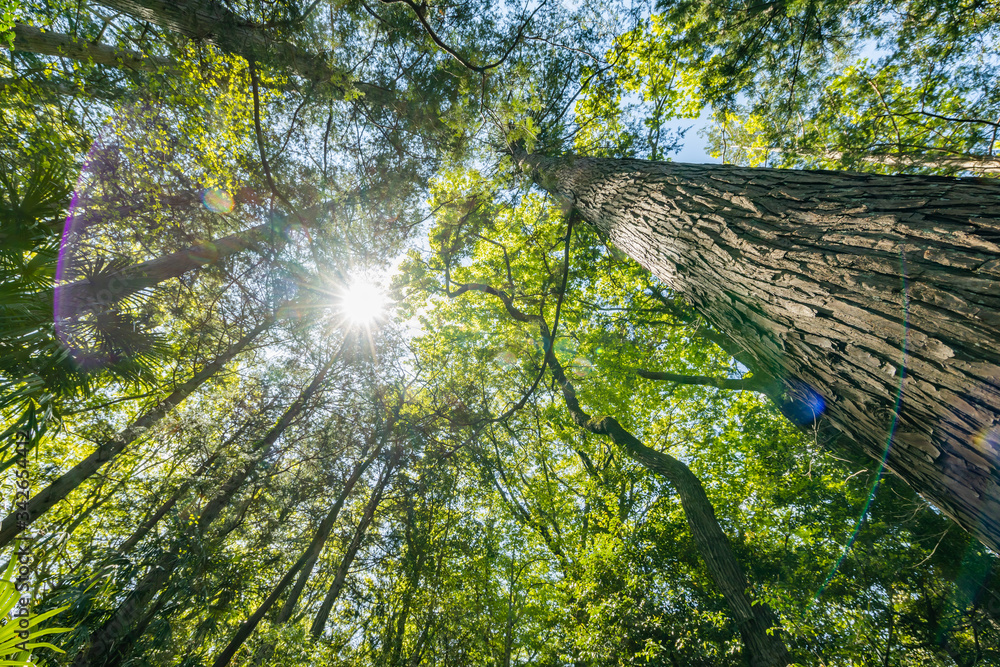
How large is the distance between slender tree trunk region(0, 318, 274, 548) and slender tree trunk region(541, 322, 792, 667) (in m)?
6.21

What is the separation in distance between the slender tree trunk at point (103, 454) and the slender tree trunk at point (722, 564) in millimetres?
6213

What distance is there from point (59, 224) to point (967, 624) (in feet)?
46.9

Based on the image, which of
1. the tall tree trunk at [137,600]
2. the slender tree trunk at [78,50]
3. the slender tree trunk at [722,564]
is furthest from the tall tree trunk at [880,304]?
the slender tree trunk at [78,50]

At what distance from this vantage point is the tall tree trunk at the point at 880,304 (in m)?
0.80

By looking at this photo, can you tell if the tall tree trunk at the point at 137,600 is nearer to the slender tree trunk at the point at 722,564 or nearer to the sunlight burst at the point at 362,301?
the sunlight burst at the point at 362,301

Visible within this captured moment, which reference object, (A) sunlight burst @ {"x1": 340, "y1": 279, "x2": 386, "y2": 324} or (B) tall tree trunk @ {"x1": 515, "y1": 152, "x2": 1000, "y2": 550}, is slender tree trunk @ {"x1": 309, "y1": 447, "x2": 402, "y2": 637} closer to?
(A) sunlight burst @ {"x1": 340, "y1": 279, "x2": 386, "y2": 324}

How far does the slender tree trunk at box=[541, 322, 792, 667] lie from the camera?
3.33 m

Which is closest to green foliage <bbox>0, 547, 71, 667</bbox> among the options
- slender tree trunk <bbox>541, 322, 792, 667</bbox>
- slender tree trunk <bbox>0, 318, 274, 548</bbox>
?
slender tree trunk <bbox>0, 318, 274, 548</bbox>

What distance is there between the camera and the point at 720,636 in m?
6.22

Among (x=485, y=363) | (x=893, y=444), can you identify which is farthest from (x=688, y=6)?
(x=485, y=363)

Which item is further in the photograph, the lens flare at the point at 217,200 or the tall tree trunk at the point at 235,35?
the lens flare at the point at 217,200

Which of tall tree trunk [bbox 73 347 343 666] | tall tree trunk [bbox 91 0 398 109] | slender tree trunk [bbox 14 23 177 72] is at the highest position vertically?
slender tree trunk [bbox 14 23 177 72]

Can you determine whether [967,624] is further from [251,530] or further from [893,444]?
[251,530]

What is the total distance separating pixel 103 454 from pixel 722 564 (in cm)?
821
